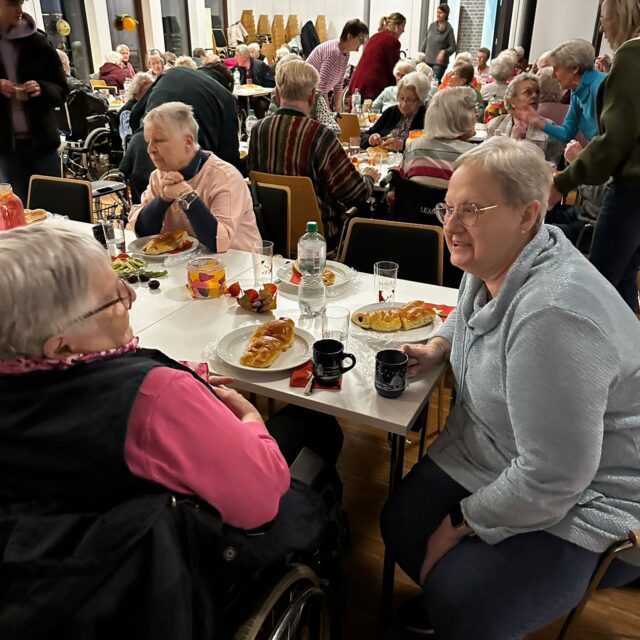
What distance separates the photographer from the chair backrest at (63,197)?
2.93 metres

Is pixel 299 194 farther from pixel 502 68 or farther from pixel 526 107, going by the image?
pixel 502 68

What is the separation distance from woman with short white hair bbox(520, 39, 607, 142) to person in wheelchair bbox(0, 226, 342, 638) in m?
3.24

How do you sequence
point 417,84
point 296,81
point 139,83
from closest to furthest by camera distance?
point 296,81
point 417,84
point 139,83

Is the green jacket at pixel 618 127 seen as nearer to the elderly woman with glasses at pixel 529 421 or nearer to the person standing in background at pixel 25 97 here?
the elderly woman with glasses at pixel 529 421

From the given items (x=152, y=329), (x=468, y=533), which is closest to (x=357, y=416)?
(x=468, y=533)

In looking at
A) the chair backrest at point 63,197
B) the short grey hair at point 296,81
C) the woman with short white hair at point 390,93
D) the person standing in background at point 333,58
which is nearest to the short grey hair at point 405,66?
the woman with short white hair at point 390,93

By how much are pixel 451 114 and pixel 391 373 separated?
2006 mm

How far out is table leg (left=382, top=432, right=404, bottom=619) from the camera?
1.48m

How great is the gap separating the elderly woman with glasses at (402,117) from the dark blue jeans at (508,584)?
3516 millimetres

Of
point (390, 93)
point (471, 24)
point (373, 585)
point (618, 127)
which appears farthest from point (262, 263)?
point (471, 24)

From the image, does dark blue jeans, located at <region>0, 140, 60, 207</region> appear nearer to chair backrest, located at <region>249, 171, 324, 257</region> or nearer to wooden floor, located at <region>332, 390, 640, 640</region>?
chair backrest, located at <region>249, 171, 324, 257</region>

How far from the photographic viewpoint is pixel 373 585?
1792 mm

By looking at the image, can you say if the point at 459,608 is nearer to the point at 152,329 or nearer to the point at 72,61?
the point at 152,329

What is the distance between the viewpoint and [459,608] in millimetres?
1195
